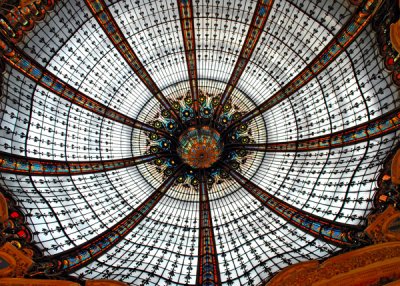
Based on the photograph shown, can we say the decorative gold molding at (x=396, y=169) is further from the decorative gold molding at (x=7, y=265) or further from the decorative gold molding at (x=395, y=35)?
the decorative gold molding at (x=7, y=265)

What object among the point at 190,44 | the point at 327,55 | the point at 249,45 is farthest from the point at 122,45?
the point at 327,55

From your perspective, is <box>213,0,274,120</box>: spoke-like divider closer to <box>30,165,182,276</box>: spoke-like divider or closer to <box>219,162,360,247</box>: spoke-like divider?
<box>219,162,360,247</box>: spoke-like divider

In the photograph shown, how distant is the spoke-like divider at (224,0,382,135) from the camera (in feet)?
39.0

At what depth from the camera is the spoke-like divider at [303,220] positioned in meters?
12.5

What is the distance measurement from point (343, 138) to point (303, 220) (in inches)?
157

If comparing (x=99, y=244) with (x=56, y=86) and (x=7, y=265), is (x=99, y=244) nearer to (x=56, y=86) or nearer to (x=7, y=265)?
(x=7, y=265)

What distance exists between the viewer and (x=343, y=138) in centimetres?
1398

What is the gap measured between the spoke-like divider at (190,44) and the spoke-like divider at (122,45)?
1408mm

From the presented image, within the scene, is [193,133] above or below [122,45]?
below

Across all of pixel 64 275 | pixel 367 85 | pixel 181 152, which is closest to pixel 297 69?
pixel 367 85

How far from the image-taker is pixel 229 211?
16.3 metres

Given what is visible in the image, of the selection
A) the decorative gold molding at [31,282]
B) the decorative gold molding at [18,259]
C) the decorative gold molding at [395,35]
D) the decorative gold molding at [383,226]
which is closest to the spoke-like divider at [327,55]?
the decorative gold molding at [395,35]

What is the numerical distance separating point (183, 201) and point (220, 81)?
6498 millimetres

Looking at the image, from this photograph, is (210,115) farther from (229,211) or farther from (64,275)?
(64,275)
